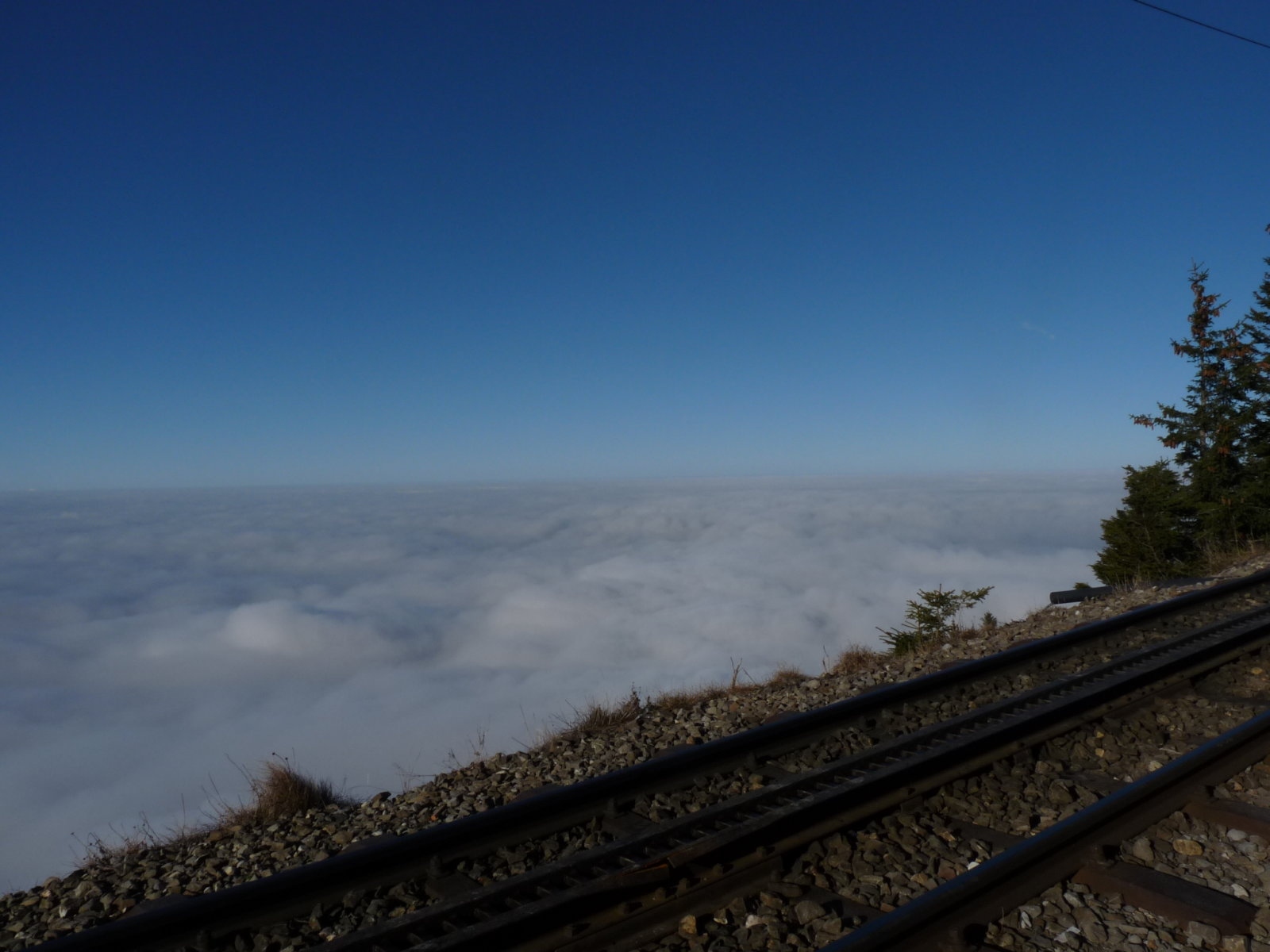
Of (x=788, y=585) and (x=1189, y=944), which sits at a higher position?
(x=1189, y=944)

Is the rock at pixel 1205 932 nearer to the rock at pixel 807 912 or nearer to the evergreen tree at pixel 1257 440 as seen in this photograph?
the rock at pixel 807 912

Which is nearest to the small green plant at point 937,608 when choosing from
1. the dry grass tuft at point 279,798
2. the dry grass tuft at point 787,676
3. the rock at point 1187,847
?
the dry grass tuft at point 787,676

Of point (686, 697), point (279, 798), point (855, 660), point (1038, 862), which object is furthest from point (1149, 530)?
point (279, 798)

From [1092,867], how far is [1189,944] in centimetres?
55

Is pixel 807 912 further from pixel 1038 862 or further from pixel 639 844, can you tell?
pixel 1038 862

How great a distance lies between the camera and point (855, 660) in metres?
10.5

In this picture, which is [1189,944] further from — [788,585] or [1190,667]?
[788,585]

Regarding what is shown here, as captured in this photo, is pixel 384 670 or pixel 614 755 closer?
pixel 614 755

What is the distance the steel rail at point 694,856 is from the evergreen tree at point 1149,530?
22312 mm

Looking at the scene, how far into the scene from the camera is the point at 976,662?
7.59m

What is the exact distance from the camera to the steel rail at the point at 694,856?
332 centimetres

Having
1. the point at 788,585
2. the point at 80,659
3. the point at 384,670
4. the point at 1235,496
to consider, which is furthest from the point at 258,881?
the point at 80,659

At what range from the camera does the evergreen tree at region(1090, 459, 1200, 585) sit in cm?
2633

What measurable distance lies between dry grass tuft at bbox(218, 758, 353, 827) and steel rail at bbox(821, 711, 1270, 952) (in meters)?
4.63
